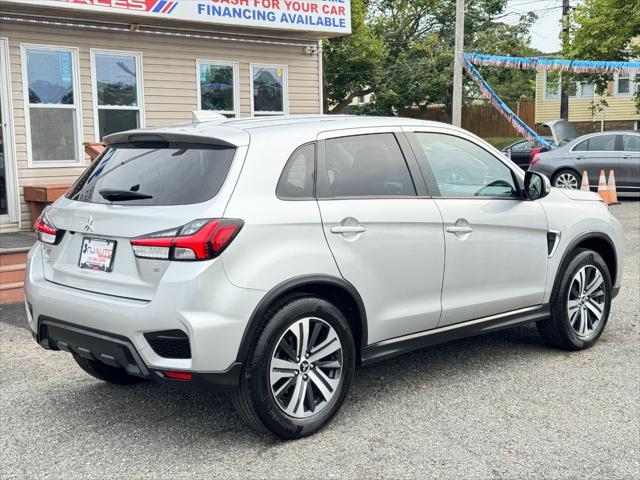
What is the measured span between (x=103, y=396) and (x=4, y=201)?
6960mm

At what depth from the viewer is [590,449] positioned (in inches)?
158

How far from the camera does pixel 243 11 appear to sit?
Result: 1246 cm

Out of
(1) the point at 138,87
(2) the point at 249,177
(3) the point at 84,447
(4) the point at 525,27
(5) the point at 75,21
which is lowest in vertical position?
(3) the point at 84,447

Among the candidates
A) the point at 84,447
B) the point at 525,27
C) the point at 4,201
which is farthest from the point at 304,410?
the point at 525,27

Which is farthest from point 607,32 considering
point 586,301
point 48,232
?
point 48,232

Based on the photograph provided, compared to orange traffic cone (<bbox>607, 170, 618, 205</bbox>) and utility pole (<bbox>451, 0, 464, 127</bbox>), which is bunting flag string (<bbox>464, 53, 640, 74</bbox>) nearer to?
utility pole (<bbox>451, 0, 464, 127</bbox>)

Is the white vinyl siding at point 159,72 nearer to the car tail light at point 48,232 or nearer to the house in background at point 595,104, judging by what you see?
the car tail light at point 48,232

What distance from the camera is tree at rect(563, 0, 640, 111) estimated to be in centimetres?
2166

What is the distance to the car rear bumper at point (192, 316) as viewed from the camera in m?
3.73

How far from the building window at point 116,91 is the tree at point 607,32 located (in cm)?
1479

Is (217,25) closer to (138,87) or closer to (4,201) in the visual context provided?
(138,87)

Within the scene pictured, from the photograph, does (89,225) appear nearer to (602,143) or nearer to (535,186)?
(535,186)

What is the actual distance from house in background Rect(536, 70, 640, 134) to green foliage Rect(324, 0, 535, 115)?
2.80 metres

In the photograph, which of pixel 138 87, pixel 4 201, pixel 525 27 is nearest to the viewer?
pixel 4 201
